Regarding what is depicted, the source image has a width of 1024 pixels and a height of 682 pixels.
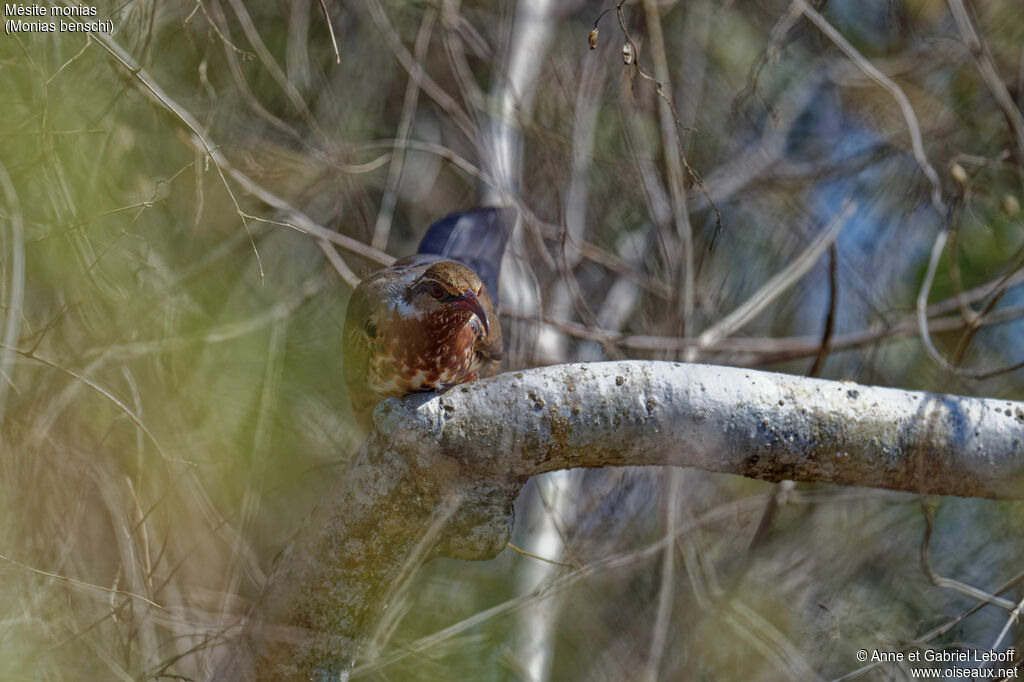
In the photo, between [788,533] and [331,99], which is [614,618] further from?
[331,99]

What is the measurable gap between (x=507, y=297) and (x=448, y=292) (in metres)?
1.10

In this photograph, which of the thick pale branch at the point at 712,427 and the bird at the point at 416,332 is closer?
the thick pale branch at the point at 712,427

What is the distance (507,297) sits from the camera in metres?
3.39

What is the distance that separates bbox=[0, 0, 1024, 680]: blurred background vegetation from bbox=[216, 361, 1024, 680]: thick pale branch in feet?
0.93

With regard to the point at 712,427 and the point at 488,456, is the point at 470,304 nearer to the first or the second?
the point at 488,456

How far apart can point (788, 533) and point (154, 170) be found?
9.48 ft

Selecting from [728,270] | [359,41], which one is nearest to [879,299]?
[728,270]

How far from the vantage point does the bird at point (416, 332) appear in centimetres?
232

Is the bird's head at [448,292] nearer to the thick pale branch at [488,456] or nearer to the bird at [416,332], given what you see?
the bird at [416,332]

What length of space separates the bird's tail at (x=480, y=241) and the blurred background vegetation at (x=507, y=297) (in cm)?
19

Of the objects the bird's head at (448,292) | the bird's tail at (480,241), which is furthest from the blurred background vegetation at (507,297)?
the bird's head at (448,292)

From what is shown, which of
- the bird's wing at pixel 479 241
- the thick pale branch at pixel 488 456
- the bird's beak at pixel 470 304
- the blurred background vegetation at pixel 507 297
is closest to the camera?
the thick pale branch at pixel 488 456

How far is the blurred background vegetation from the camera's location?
1.81 m

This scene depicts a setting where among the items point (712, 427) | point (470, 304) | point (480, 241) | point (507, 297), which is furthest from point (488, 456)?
point (507, 297)
